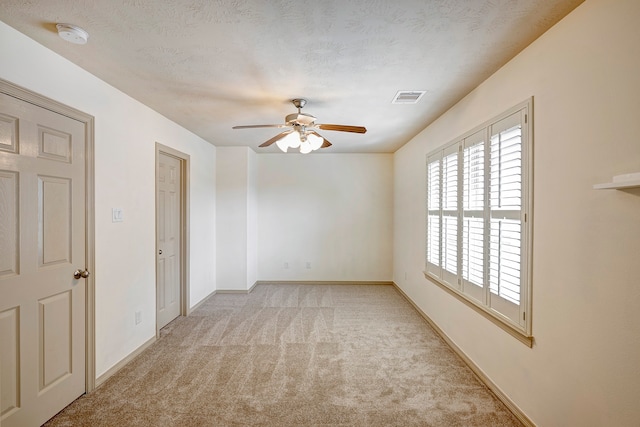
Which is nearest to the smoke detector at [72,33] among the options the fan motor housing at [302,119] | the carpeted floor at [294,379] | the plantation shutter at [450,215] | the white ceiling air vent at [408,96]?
the fan motor housing at [302,119]

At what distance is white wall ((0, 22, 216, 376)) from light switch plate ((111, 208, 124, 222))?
0.05 m

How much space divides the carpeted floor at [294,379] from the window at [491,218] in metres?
0.76

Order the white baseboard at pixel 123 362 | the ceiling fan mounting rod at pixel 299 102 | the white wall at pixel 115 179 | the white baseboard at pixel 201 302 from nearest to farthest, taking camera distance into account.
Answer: the white wall at pixel 115 179
the white baseboard at pixel 123 362
the ceiling fan mounting rod at pixel 299 102
the white baseboard at pixel 201 302

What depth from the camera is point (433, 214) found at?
390cm

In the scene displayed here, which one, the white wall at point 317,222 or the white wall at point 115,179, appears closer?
the white wall at point 115,179

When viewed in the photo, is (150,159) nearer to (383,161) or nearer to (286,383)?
(286,383)

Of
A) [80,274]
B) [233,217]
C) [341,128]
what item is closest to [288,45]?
[341,128]

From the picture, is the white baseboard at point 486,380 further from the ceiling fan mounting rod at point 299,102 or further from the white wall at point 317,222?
the ceiling fan mounting rod at point 299,102

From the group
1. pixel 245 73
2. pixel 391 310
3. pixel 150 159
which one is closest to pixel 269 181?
pixel 150 159

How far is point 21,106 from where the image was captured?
1971 millimetres

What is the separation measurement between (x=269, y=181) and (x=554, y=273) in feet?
16.5

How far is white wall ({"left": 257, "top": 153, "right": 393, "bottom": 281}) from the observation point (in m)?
6.11

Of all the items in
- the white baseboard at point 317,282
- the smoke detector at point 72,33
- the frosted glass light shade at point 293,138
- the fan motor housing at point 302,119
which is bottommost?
the white baseboard at point 317,282

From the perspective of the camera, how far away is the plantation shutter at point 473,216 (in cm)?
267
